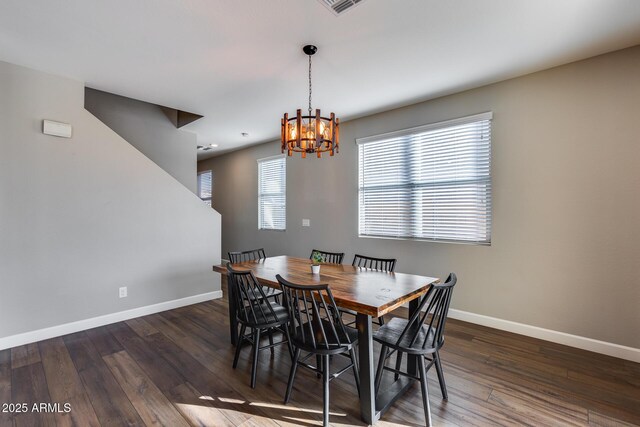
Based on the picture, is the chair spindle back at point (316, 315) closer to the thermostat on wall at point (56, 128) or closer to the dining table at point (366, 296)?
the dining table at point (366, 296)

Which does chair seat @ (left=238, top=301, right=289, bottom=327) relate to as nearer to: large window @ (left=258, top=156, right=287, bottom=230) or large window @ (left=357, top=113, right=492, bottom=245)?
large window @ (left=357, top=113, right=492, bottom=245)

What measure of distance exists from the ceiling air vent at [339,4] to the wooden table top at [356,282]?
1.92 meters

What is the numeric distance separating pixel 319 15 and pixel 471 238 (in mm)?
2715

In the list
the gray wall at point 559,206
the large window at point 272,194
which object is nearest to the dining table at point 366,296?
the gray wall at point 559,206

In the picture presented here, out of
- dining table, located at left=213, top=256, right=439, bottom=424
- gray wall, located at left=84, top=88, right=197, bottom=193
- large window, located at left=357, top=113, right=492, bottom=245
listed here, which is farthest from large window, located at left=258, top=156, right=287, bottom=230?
dining table, located at left=213, top=256, right=439, bottom=424

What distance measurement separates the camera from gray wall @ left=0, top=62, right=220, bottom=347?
2.79 metres

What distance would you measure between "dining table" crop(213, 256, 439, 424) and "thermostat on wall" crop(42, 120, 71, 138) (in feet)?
6.98

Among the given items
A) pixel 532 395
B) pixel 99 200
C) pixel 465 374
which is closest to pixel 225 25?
pixel 99 200

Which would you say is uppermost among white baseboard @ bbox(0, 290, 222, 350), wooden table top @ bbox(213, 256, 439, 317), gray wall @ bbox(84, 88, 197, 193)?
gray wall @ bbox(84, 88, 197, 193)

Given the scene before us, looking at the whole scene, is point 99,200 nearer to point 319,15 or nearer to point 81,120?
point 81,120

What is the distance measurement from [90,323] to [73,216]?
1.17 m

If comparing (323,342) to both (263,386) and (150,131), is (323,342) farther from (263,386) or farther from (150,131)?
(150,131)

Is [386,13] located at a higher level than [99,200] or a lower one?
higher

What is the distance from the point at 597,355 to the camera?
2588 millimetres
